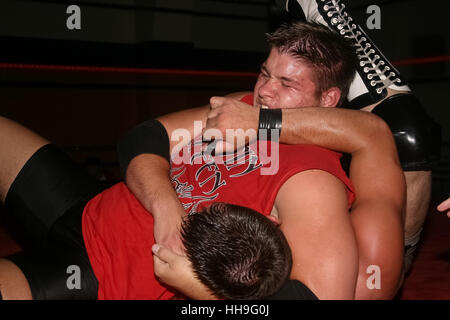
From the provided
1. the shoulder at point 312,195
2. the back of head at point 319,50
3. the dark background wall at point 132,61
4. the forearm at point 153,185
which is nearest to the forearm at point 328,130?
the shoulder at point 312,195

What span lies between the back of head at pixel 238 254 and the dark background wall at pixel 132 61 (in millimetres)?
2936

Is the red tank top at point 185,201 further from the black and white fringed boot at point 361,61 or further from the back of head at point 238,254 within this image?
the black and white fringed boot at point 361,61

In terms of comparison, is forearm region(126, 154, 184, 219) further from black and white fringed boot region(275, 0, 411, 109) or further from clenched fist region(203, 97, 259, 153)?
black and white fringed boot region(275, 0, 411, 109)

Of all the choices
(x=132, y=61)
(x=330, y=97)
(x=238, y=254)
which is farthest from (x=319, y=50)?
(x=132, y=61)

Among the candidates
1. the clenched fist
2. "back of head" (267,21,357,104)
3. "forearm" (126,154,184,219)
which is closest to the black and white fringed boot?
"back of head" (267,21,357,104)

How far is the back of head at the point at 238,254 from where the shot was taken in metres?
0.87

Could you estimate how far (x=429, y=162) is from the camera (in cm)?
141

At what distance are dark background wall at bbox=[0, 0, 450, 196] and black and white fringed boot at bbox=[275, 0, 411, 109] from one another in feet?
7.82

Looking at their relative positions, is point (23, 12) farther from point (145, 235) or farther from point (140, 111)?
point (145, 235)

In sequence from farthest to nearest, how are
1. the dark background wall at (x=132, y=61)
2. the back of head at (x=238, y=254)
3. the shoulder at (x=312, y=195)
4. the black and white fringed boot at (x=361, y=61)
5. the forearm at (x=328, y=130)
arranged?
the dark background wall at (x=132, y=61), the black and white fringed boot at (x=361, y=61), the forearm at (x=328, y=130), the shoulder at (x=312, y=195), the back of head at (x=238, y=254)

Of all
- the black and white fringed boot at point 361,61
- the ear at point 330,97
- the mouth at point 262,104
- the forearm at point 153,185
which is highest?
the black and white fringed boot at point 361,61

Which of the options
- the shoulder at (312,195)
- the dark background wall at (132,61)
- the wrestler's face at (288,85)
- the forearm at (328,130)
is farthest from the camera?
the dark background wall at (132,61)

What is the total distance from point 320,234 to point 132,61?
135 inches

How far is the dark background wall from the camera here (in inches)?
154
